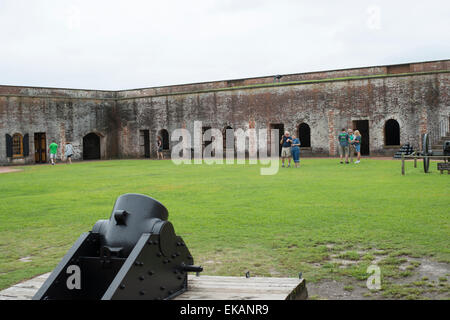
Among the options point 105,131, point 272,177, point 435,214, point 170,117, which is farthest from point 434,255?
point 105,131

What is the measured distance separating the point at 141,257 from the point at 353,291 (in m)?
2.05

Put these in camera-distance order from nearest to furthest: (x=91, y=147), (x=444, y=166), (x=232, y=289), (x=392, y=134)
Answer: (x=232, y=289) → (x=444, y=166) → (x=392, y=134) → (x=91, y=147)

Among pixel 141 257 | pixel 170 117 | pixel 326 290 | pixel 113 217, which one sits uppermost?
pixel 170 117

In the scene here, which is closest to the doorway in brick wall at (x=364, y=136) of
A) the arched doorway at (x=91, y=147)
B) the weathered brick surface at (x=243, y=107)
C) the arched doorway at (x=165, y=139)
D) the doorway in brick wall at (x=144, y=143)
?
the weathered brick surface at (x=243, y=107)

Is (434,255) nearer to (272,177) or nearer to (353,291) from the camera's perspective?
(353,291)

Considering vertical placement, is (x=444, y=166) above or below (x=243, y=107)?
below

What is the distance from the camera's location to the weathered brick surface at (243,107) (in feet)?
77.8

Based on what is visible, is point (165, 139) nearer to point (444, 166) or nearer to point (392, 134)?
point (392, 134)

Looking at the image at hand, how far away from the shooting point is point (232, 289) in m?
3.13

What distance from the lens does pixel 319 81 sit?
2592 centimetres

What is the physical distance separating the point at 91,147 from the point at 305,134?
1467 cm

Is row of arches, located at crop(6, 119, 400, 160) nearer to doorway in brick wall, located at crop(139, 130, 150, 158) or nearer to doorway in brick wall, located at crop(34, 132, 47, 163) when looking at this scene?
doorway in brick wall, located at crop(34, 132, 47, 163)

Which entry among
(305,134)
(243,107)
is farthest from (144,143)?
(305,134)
